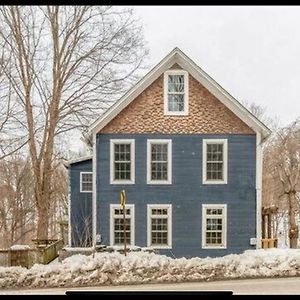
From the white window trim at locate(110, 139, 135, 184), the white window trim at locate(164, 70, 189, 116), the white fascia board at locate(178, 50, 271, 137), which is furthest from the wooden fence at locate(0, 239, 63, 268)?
the white window trim at locate(164, 70, 189, 116)

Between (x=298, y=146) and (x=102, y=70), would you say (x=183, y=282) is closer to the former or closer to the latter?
(x=298, y=146)

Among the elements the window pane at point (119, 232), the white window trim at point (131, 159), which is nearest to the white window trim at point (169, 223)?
the window pane at point (119, 232)

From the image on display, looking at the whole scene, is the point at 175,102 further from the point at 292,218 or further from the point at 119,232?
the point at 292,218

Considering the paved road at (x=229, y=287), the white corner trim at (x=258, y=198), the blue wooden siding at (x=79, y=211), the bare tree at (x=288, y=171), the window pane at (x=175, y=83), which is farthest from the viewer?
the window pane at (x=175, y=83)

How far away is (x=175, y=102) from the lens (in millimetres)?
4180

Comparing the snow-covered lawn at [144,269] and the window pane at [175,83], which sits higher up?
the window pane at [175,83]

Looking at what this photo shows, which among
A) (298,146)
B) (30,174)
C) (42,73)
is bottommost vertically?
(30,174)

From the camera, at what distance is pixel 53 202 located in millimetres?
2268

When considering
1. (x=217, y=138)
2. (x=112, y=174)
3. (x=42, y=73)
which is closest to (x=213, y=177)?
(x=217, y=138)

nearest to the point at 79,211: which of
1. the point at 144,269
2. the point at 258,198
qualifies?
the point at 144,269

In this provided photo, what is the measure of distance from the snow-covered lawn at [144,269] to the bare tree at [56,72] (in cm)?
38

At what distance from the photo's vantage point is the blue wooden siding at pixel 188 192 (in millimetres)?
3260

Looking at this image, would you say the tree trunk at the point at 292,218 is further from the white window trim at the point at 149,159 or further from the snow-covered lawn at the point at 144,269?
the white window trim at the point at 149,159

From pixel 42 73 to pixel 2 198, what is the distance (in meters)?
0.72
